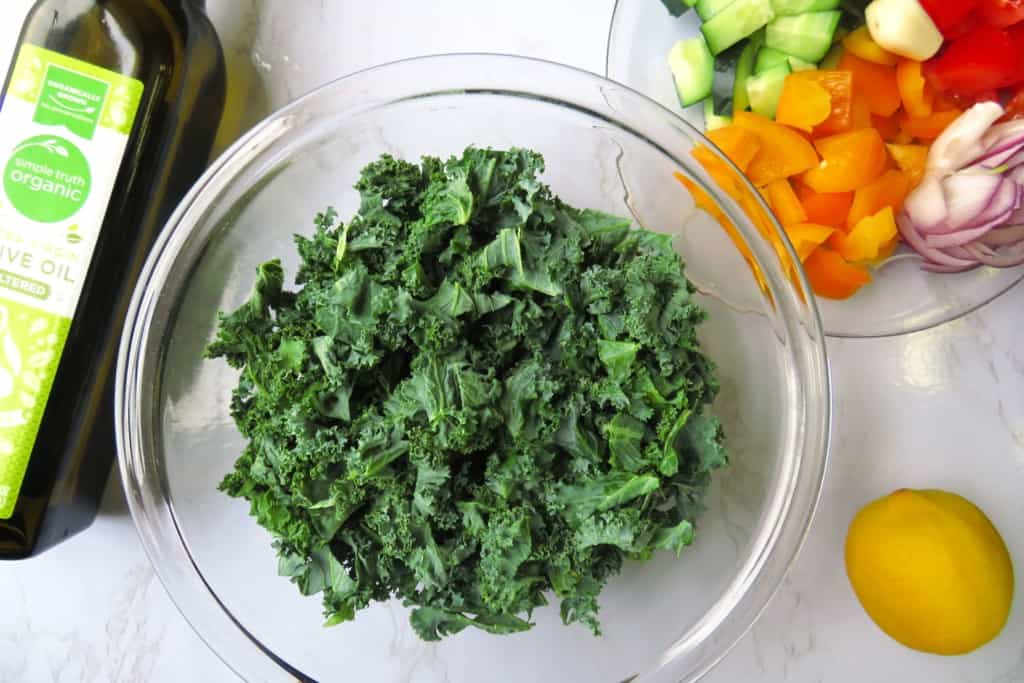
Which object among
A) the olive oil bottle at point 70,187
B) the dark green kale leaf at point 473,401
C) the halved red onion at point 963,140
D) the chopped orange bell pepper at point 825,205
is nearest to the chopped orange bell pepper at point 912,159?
the halved red onion at point 963,140

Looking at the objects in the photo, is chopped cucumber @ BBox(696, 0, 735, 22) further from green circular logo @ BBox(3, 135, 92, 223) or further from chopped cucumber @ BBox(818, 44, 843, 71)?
green circular logo @ BBox(3, 135, 92, 223)

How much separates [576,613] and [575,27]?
104 centimetres

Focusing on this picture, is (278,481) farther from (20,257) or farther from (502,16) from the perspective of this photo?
(502,16)

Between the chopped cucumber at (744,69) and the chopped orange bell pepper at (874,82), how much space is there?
0.15m

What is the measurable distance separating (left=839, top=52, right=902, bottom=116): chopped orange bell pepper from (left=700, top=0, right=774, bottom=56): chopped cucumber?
0.17 metres

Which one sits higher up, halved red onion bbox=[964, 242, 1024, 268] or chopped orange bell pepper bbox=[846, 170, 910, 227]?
chopped orange bell pepper bbox=[846, 170, 910, 227]

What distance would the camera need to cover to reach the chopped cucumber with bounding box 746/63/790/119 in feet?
4.68

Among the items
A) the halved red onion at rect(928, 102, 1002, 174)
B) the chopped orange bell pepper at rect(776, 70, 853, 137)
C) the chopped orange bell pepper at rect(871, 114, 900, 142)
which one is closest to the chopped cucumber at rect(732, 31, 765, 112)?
the chopped orange bell pepper at rect(776, 70, 853, 137)

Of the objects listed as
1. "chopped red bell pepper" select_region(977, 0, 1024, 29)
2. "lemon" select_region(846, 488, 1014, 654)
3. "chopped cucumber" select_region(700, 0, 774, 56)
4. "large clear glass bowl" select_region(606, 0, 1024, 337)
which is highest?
"chopped cucumber" select_region(700, 0, 774, 56)

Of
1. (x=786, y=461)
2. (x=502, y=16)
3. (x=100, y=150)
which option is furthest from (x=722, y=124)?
(x=100, y=150)

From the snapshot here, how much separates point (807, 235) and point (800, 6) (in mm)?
378

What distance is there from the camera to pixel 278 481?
1173 millimetres

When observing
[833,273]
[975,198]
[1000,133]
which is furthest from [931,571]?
[1000,133]

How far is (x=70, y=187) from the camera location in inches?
50.9
